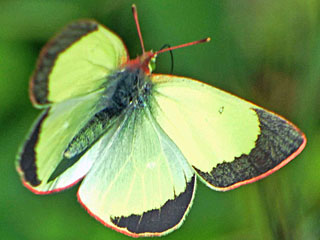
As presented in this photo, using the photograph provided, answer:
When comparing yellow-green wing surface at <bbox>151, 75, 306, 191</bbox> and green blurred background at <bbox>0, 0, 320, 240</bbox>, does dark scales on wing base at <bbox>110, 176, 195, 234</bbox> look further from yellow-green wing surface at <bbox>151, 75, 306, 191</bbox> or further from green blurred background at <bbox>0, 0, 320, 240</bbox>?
green blurred background at <bbox>0, 0, 320, 240</bbox>

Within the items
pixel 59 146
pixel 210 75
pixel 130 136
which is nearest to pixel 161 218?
pixel 130 136

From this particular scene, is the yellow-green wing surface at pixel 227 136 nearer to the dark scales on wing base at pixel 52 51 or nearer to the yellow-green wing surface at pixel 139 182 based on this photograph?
the yellow-green wing surface at pixel 139 182

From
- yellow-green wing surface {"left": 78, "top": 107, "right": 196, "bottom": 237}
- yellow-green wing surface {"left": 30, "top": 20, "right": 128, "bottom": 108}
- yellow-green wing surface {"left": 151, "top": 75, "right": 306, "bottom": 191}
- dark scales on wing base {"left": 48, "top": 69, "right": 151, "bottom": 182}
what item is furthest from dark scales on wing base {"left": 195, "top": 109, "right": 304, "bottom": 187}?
yellow-green wing surface {"left": 30, "top": 20, "right": 128, "bottom": 108}

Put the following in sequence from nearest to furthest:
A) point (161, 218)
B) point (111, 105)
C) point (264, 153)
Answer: point (264, 153)
point (161, 218)
point (111, 105)

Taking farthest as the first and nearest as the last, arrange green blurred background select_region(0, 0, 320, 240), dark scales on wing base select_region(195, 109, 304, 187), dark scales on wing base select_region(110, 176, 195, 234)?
1. green blurred background select_region(0, 0, 320, 240)
2. dark scales on wing base select_region(110, 176, 195, 234)
3. dark scales on wing base select_region(195, 109, 304, 187)

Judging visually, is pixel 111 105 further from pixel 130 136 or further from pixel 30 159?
pixel 30 159

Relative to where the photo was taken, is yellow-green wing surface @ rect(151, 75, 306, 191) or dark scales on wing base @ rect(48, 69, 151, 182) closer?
yellow-green wing surface @ rect(151, 75, 306, 191)
